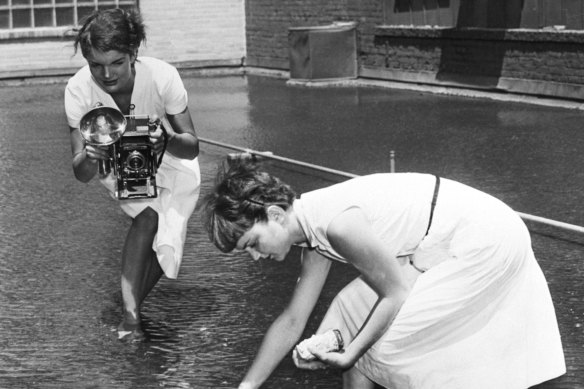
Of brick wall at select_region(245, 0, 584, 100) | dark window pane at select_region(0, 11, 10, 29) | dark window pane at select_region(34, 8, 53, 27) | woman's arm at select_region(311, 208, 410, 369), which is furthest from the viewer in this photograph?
dark window pane at select_region(34, 8, 53, 27)

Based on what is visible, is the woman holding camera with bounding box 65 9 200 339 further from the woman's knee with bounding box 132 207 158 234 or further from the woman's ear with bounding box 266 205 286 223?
the woman's ear with bounding box 266 205 286 223

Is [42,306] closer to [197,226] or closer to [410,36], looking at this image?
[197,226]

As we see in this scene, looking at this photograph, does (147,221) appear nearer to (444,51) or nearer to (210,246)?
(210,246)

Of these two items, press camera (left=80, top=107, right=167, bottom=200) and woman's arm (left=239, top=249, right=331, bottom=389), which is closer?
woman's arm (left=239, top=249, right=331, bottom=389)

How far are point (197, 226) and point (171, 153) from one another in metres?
2.87

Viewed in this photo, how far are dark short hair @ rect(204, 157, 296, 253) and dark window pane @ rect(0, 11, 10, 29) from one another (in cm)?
1985

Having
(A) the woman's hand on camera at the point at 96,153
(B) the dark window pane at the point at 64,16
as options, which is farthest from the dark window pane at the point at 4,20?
(A) the woman's hand on camera at the point at 96,153

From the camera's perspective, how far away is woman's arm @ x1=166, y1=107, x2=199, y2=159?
5.97 m

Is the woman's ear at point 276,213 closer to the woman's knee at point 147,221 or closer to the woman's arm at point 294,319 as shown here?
the woman's arm at point 294,319

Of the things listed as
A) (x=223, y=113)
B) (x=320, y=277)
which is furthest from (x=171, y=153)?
(x=223, y=113)

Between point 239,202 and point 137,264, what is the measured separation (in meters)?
2.25

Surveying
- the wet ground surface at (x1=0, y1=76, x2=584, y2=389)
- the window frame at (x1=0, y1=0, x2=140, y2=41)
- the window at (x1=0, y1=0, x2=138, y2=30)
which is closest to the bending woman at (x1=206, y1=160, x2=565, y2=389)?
the wet ground surface at (x1=0, y1=76, x2=584, y2=389)

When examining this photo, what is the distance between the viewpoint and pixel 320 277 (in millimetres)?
4383

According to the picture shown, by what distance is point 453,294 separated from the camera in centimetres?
414
